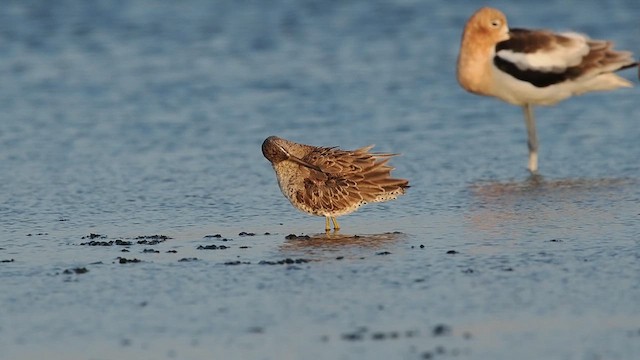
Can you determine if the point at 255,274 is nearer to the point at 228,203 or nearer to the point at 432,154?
the point at 228,203

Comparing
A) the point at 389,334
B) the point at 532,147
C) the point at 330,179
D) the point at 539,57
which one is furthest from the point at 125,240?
the point at 539,57

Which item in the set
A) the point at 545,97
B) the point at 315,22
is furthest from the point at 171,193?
the point at 315,22

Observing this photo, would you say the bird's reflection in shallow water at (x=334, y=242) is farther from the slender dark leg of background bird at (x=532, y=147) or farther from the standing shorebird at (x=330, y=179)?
the slender dark leg of background bird at (x=532, y=147)

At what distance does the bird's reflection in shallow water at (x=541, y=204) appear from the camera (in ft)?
30.8

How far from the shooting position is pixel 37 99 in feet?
50.8

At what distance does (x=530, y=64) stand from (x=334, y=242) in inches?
160

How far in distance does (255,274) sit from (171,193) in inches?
118

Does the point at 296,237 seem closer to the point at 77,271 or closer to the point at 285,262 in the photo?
the point at 285,262

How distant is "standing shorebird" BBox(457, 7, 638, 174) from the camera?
41.1 feet

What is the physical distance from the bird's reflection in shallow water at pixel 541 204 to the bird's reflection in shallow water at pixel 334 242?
679 mm

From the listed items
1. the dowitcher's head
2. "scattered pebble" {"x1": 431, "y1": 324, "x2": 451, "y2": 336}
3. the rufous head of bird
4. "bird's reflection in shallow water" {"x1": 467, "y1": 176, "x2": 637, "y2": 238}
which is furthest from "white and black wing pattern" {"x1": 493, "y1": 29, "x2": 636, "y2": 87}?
"scattered pebble" {"x1": 431, "y1": 324, "x2": 451, "y2": 336}

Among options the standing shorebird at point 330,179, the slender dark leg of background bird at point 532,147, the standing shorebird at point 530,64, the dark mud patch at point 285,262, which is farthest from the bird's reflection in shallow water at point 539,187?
the dark mud patch at point 285,262

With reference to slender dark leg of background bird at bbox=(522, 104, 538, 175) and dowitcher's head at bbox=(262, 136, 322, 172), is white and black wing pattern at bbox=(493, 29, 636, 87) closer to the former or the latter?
slender dark leg of background bird at bbox=(522, 104, 538, 175)

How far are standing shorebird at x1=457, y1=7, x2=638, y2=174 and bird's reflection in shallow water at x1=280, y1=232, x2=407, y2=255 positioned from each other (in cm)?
359
